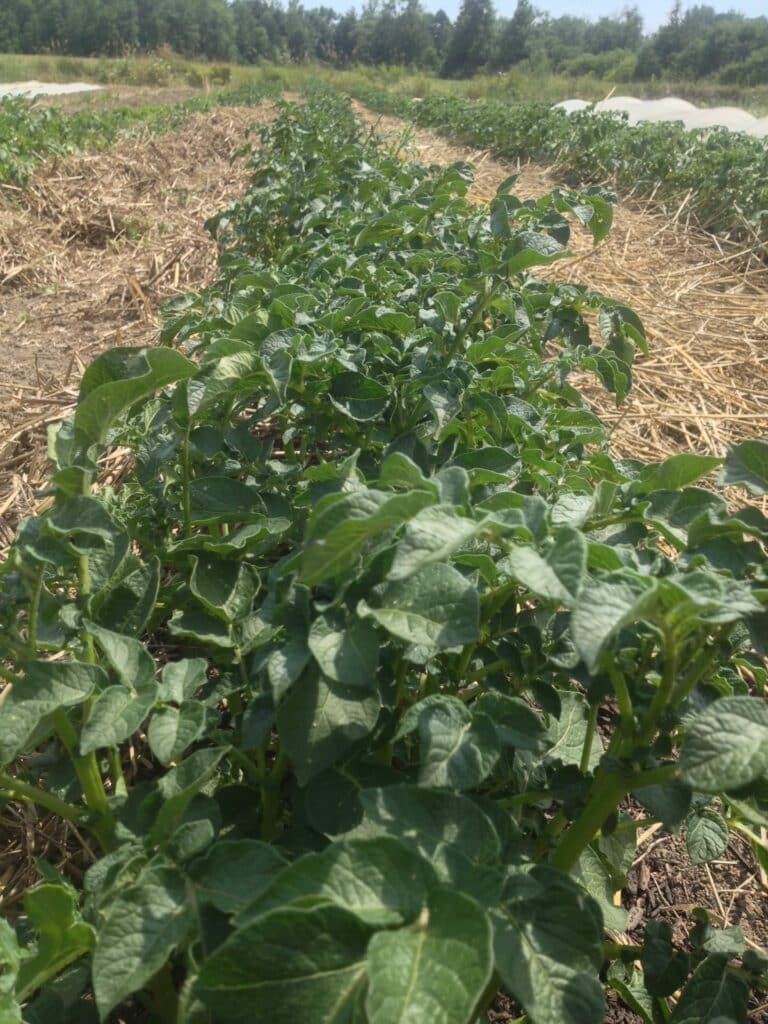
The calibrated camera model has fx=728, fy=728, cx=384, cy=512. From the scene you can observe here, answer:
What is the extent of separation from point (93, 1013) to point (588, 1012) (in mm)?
554

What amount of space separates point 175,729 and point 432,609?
322 mm

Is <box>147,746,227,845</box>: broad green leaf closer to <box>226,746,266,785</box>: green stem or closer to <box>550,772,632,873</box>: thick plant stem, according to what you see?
<box>226,746,266,785</box>: green stem

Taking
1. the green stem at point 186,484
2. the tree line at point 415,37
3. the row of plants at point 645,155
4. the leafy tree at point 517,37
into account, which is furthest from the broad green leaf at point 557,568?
the leafy tree at point 517,37

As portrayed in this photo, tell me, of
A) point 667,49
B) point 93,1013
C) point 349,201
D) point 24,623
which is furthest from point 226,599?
point 667,49

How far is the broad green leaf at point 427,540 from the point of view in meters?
0.61

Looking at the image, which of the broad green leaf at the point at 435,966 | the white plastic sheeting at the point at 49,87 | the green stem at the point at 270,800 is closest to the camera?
the broad green leaf at the point at 435,966

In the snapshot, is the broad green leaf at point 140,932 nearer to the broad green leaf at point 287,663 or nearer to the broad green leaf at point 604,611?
the broad green leaf at point 287,663

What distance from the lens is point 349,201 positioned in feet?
9.34

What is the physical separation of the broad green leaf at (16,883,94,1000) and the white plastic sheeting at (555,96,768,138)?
1336cm

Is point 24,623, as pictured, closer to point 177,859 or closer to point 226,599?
point 226,599

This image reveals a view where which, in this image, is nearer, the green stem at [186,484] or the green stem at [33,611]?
the green stem at [33,611]

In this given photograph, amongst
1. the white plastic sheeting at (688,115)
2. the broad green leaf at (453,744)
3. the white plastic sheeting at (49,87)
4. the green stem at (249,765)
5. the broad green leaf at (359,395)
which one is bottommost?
the green stem at (249,765)

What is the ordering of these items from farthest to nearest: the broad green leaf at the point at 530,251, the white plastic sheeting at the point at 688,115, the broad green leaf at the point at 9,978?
the white plastic sheeting at the point at 688,115 < the broad green leaf at the point at 530,251 < the broad green leaf at the point at 9,978

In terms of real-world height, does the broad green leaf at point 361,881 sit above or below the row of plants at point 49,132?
below
